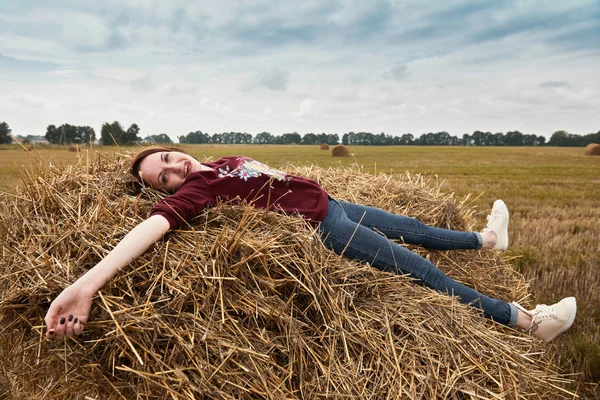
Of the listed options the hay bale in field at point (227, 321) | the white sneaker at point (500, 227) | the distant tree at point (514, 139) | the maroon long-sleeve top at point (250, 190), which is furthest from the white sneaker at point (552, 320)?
the distant tree at point (514, 139)

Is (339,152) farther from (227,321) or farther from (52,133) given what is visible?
(52,133)

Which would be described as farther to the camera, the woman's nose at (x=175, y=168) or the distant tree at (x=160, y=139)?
the distant tree at (x=160, y=139)

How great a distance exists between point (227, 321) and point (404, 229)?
1.77m

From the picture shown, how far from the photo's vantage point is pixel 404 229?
3268 millimetres

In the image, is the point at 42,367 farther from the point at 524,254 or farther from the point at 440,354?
the point at 524,254

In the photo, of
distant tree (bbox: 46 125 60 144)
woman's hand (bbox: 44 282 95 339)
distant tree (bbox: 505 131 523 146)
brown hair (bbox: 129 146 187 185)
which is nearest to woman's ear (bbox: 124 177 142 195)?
brown hair (bbox: 129 146 187 185)

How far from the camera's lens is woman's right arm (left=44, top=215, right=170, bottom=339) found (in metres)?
1.82

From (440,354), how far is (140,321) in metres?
1.73

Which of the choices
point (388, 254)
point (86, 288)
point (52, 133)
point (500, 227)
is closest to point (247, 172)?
point (388, 254)

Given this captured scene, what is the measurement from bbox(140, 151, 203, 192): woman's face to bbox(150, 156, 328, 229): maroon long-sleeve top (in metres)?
0.15

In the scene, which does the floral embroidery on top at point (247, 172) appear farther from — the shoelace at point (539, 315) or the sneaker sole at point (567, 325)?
the sneaker sole at point (567, 325)

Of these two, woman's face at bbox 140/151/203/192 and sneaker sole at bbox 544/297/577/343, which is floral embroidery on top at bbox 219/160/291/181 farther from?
sneaker sole at bbox 544/297/577/343

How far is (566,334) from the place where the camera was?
3293 millimetres

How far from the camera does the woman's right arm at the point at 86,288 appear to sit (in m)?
1.82
